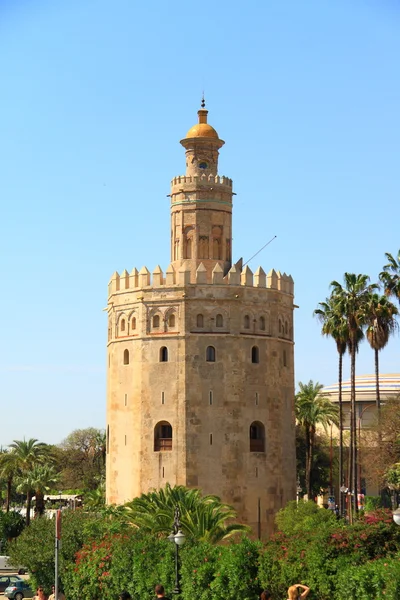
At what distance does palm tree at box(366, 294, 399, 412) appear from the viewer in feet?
190

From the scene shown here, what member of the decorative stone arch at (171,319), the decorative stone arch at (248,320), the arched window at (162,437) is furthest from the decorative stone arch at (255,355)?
the arched window at (162,437)

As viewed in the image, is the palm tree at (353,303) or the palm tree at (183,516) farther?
the palm tree at (353,303)

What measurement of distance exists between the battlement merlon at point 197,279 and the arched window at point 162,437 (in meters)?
6.75

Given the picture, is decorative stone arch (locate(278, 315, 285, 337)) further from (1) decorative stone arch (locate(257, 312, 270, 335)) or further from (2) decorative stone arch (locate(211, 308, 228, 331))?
(2) decorative stone arch (locate(211, 308, 228, 331))

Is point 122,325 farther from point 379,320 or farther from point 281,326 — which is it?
point 379,320

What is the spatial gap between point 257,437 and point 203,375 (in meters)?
4.23

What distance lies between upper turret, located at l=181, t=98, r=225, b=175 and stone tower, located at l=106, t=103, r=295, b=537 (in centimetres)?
77

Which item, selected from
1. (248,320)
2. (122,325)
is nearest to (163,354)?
(122,325)

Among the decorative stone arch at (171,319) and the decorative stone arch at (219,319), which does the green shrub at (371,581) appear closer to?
the decorative stone arch at (219,319)

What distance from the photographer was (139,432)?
5478 centimetres

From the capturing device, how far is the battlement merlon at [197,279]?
5500 cm

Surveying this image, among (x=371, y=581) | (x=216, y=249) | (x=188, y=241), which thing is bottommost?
(x=371, y=581)

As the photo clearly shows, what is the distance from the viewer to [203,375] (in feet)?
178

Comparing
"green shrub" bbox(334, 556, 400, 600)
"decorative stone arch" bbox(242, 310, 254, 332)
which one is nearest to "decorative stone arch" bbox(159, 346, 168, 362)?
"decorative stone arch" bbox(242, 310, 254, 332)
